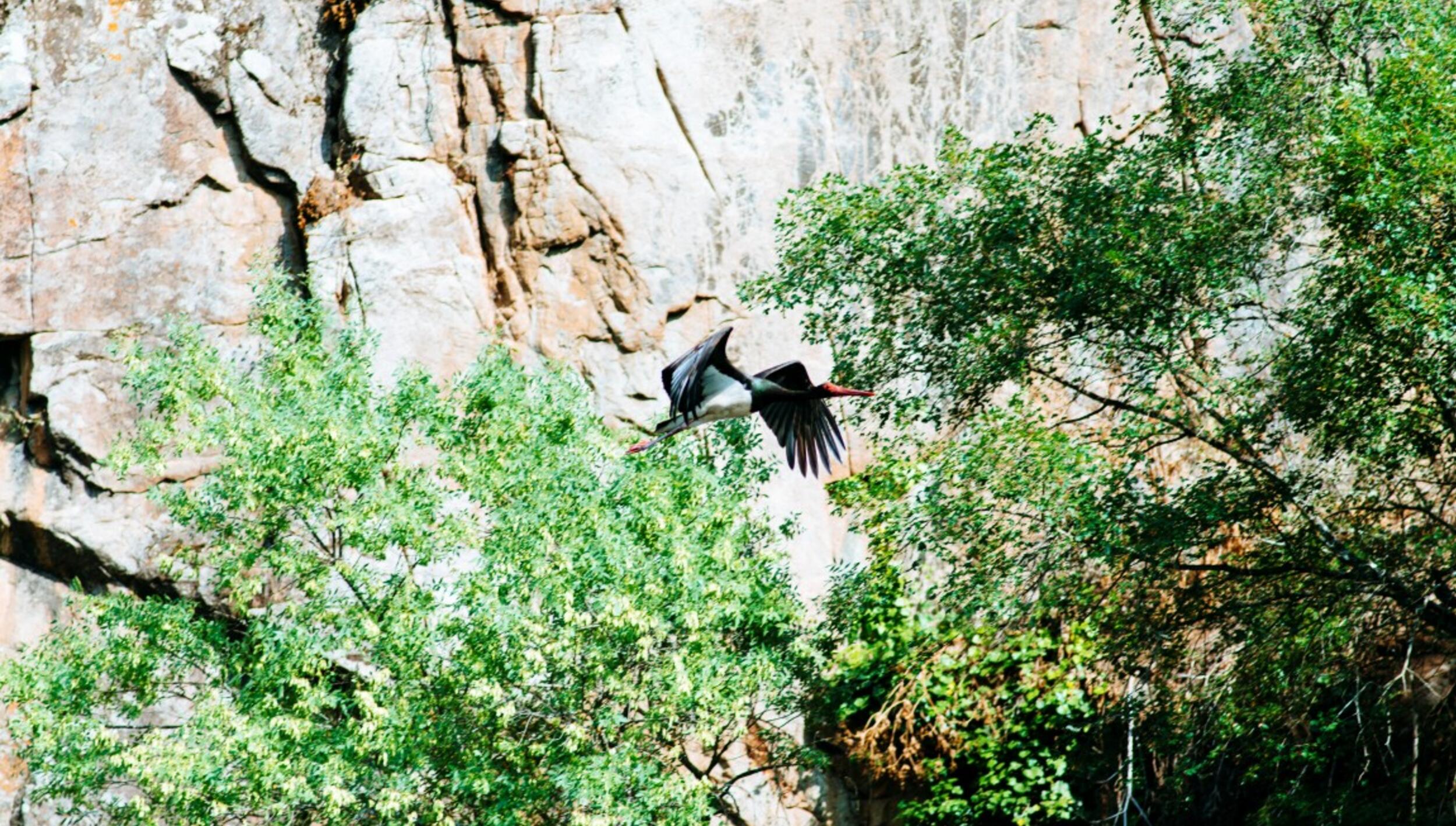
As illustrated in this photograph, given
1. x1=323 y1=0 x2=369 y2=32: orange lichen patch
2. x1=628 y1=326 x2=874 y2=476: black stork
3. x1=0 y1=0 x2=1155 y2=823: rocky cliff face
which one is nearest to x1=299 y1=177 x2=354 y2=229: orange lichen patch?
x1=0 y1=0 x2=1155 y2=823: rocky cliff face

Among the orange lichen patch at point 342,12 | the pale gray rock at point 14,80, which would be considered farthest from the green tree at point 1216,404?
the pale gray rock at point 14,80

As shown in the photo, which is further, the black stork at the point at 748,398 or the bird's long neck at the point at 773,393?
the bird's long neck at the point at 773,393

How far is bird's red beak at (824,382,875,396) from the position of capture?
1066 cm

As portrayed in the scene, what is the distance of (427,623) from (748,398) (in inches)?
101

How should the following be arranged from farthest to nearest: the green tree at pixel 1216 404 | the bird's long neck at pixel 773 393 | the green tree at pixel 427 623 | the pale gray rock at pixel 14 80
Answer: the pale gray rock at pixel 14 80 → the bird's long neck at pixel 773 393 → the green tree at pixel 427 623 → the green tree at pixel 1216 404

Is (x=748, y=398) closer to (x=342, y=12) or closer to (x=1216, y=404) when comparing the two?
(x=1216, y=404)

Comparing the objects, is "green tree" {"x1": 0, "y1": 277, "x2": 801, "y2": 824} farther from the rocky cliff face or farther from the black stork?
the rocky cliff face

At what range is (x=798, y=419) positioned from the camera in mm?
11445

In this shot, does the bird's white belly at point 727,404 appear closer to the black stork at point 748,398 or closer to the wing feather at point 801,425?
the black stork at point 748,398

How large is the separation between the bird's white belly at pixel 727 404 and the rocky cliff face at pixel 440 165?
3826 mm

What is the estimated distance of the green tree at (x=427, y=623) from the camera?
30.9ft

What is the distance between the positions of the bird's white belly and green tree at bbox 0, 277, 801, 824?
0.19 m

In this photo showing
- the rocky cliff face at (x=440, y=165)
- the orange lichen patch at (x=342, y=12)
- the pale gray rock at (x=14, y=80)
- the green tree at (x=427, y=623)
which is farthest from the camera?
the orange lichen patch at (x=342, y=12)

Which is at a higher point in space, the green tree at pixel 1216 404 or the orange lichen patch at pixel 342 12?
the orange lichen patch at pixel 342 12
